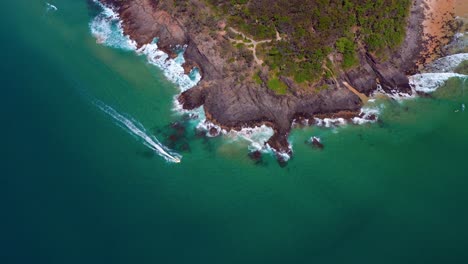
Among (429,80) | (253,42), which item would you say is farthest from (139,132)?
(429,80)

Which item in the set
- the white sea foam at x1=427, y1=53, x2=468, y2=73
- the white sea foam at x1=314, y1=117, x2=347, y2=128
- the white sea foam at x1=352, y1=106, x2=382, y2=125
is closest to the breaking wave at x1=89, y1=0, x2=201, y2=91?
the white sea foam at x1=314, y1=117, x2=347, y2=128

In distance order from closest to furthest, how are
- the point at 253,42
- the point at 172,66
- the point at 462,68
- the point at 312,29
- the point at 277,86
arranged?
the point at 277,86, the point at 253,42, the point at 312,29, the point at 172,66, the point at 462,68

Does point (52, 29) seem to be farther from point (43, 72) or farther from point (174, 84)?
point (174, 84)

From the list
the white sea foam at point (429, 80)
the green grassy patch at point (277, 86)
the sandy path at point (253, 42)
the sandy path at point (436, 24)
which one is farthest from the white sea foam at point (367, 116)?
the sandy path at point (253, 42)

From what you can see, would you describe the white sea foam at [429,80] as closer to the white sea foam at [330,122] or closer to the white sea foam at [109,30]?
the white sea foam at [330,122]

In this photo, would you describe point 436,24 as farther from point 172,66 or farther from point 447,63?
point 172,66
